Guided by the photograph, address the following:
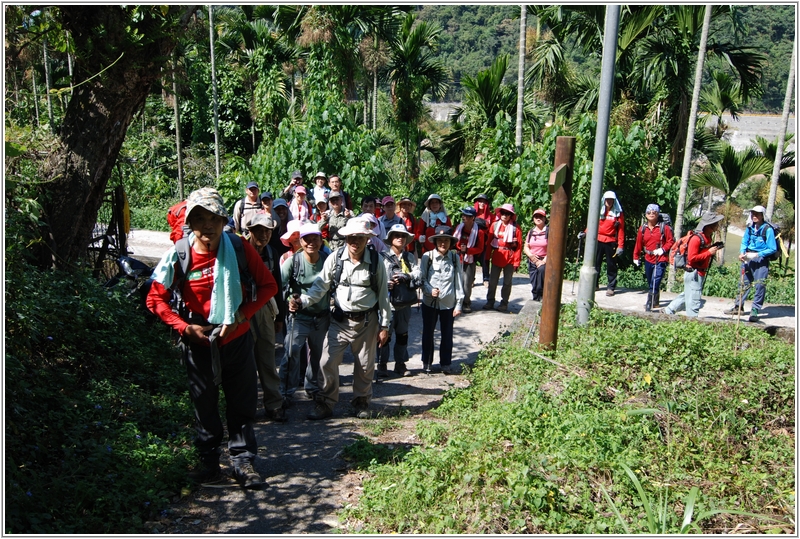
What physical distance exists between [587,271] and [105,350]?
15.3ft

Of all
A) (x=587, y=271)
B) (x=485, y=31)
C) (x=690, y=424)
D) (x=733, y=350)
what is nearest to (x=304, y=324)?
(x=587, y=271)

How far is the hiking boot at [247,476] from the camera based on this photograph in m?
4.68

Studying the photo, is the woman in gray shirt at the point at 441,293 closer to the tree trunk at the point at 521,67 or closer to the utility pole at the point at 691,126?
the utility pole at the point at 691,126

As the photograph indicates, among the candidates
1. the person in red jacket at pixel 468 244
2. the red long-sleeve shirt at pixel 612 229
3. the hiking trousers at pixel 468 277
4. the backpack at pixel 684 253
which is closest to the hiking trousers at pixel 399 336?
the person in red jacket at pixel 468 244

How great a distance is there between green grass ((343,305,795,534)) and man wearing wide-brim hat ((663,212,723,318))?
295cm

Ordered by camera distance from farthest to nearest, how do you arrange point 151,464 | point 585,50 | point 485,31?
1. point 485,31
2. point 585,50
3. point 151,464

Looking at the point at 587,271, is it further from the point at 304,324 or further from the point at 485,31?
the point at 485,31

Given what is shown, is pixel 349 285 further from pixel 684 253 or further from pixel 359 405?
pixel 684 253

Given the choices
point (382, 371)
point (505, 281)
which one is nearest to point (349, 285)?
point (382, 371)

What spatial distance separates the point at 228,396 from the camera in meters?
4.79

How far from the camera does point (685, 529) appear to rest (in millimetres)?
3861

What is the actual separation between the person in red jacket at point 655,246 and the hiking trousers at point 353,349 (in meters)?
5.63

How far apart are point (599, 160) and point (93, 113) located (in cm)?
509

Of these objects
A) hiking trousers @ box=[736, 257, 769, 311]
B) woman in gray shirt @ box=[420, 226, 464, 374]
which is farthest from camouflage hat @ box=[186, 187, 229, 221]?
hiking trousers @ box=[736, 257, 769, 311]
